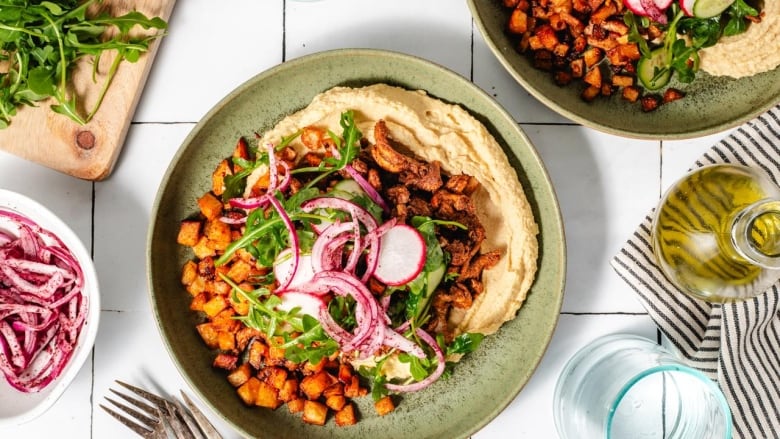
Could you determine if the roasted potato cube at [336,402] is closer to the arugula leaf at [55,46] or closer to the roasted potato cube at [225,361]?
the roasted potato cube at [225,361]

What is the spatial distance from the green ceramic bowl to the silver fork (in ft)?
0.43

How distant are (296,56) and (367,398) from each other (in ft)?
2.90

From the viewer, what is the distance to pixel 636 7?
1.60m

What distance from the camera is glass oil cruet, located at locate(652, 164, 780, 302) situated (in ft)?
4.62

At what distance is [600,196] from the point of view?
1.79 metres

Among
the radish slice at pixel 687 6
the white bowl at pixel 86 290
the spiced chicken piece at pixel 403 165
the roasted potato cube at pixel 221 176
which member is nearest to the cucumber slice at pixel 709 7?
the radish slice at pixel 687 6

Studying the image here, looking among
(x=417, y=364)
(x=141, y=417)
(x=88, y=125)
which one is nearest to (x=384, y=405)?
(x=417, y=364)

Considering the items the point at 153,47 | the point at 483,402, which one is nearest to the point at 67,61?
the point at 153,47

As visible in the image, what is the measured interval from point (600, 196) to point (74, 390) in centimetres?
146

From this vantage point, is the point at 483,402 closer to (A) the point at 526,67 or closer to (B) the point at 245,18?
(A) the point at 526,67

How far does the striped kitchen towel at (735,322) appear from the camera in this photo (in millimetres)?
1612

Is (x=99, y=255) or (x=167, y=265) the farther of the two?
(x=99, y=255)

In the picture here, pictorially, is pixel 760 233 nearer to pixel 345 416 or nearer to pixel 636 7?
pixel 636 7

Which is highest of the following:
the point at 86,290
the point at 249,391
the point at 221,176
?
the point at 221,176
